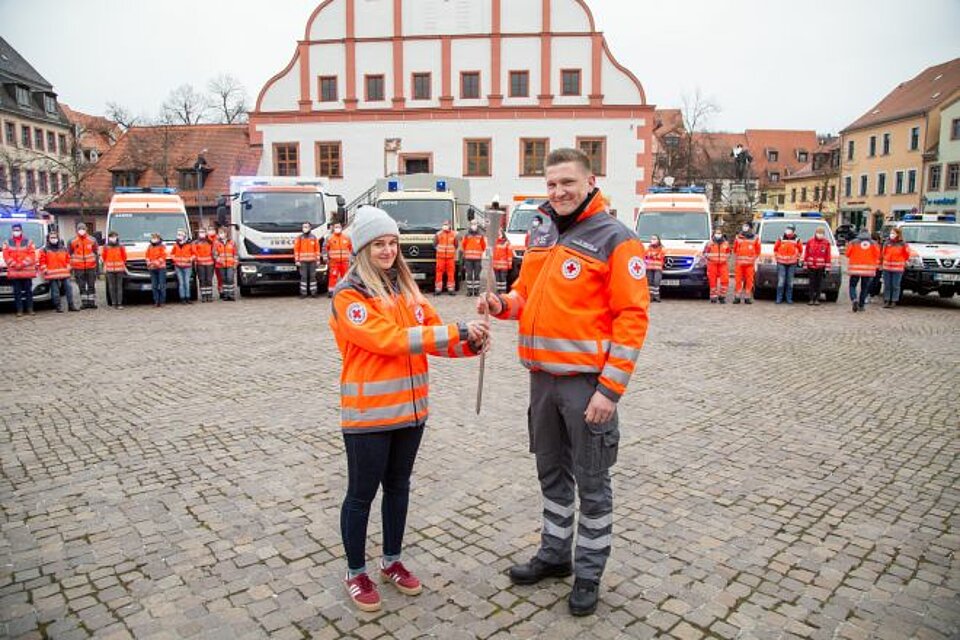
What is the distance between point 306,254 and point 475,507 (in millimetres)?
13639

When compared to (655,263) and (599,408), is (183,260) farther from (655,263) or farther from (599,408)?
(599,408)

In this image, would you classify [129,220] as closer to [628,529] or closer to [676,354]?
[676,354]

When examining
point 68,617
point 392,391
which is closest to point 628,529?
point 392,391

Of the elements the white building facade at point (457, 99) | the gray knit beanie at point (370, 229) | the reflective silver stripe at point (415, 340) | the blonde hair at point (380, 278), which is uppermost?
the white building facade at point (457, 99)

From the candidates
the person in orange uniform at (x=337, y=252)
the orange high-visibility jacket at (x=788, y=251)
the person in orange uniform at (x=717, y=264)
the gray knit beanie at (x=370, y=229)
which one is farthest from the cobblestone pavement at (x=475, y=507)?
the person in orange uniform at (x=337, y=252)

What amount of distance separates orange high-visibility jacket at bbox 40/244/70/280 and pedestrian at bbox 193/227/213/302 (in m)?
2.77

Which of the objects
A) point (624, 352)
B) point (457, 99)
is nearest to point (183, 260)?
point (624, 352)

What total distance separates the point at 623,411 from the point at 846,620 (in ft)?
11.8

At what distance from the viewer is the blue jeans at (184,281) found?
16.6 metres

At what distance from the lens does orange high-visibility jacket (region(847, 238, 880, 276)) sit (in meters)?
14.9

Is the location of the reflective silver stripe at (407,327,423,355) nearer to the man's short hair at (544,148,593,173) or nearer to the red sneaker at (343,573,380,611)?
the man's short hair at (544,148,593,173)

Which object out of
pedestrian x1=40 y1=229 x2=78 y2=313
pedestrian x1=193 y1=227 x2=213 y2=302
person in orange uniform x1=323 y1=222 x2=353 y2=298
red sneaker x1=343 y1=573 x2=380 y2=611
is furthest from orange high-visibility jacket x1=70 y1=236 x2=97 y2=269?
red sneaker x1=343 y1=573 x2=380 y2=611

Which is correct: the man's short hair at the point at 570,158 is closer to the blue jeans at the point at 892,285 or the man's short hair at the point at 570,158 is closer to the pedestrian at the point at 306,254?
the pedestrian at the point at 306,254

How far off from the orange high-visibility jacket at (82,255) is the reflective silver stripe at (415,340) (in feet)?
51.4
